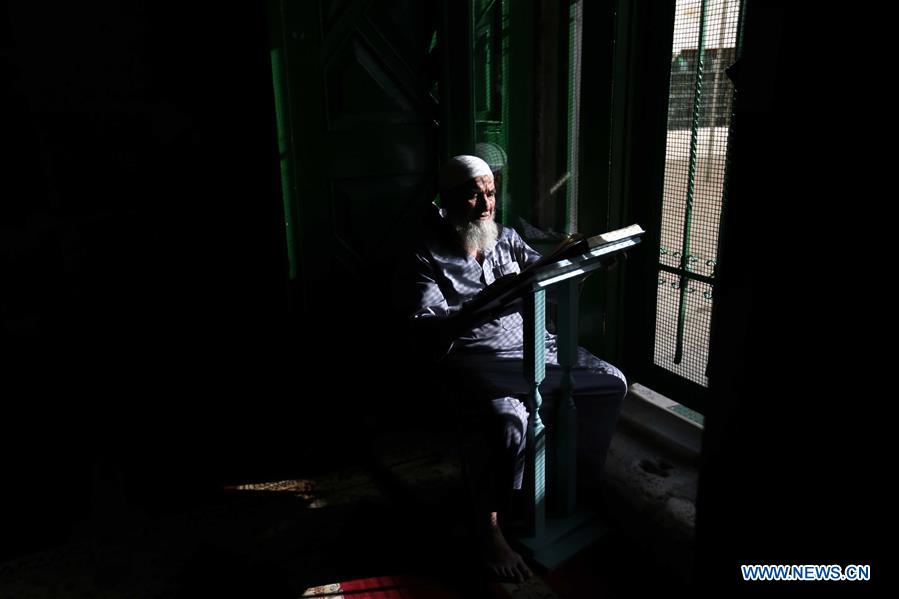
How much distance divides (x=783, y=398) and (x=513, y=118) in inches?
96.8

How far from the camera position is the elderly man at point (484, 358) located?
2193mm

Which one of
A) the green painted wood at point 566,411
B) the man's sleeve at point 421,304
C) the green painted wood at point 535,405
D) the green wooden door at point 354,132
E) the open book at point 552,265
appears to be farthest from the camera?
the green wooden door at point 354,132

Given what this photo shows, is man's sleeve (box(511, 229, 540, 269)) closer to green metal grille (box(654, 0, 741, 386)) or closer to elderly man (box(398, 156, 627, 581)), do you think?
elderly man (box(398, 156, 627, 581))

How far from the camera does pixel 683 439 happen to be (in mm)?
2762

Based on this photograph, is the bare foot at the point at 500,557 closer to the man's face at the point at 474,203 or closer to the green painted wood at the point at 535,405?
the green painted wood at the point at 535,405

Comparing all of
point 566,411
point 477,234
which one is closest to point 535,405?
point 566,411

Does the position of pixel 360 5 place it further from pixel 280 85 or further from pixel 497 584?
pixel 497 584

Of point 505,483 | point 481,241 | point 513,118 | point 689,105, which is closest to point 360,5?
point 513,118

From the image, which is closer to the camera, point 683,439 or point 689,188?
point 689,188

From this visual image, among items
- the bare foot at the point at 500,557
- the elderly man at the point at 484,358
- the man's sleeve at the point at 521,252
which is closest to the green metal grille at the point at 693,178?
the elderly man at the point at 484,358

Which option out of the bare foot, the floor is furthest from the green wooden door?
the bare foot

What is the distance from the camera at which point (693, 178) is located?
100 inches

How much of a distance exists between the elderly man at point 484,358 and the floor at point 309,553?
206 millimetres

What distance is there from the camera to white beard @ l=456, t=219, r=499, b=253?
102 inches
